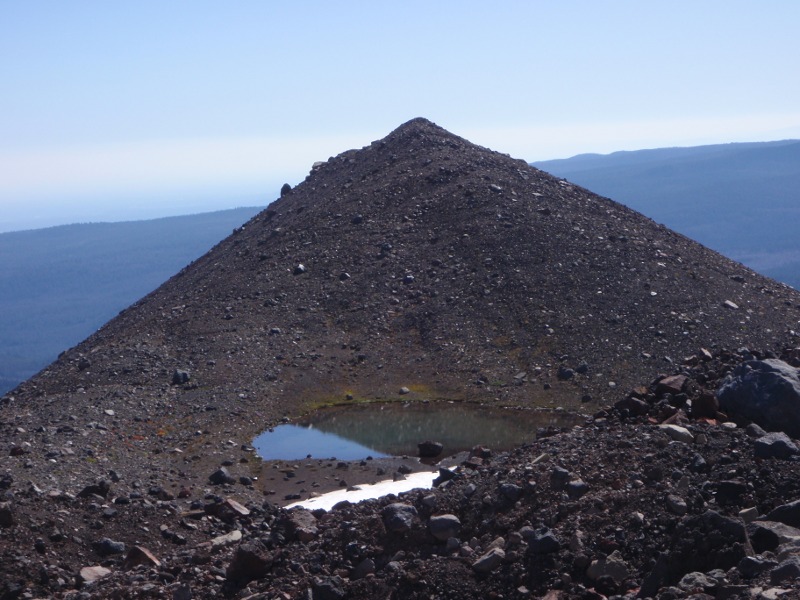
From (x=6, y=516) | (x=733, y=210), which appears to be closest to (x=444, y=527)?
(x=6, y=516)

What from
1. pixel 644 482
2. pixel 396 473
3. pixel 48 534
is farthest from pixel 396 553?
pixel 396 473

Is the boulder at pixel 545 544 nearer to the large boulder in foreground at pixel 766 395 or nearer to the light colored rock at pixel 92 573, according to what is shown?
the large boulder in foreground at pixel 766 395

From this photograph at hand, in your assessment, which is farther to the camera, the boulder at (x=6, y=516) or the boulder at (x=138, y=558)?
the boulder at (x=6, y=516)

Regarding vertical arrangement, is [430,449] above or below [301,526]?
below

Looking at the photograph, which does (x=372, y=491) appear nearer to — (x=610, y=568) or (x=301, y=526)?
(x=301, y=526)

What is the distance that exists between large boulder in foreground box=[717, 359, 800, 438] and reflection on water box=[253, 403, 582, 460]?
8.38 metres

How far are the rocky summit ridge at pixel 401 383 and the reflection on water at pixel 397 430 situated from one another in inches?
29.5

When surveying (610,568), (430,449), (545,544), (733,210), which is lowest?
(733,210)

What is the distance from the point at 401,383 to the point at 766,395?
49.1 ft

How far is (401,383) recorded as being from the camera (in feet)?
88.2

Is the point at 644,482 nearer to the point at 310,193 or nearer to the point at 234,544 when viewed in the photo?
the point at 234,544

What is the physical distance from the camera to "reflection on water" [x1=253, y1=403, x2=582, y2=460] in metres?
22.0

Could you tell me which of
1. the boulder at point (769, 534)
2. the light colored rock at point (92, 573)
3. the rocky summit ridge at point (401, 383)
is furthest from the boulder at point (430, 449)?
the boulder at point (769, 534)

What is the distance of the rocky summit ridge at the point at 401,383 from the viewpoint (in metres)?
10.6
